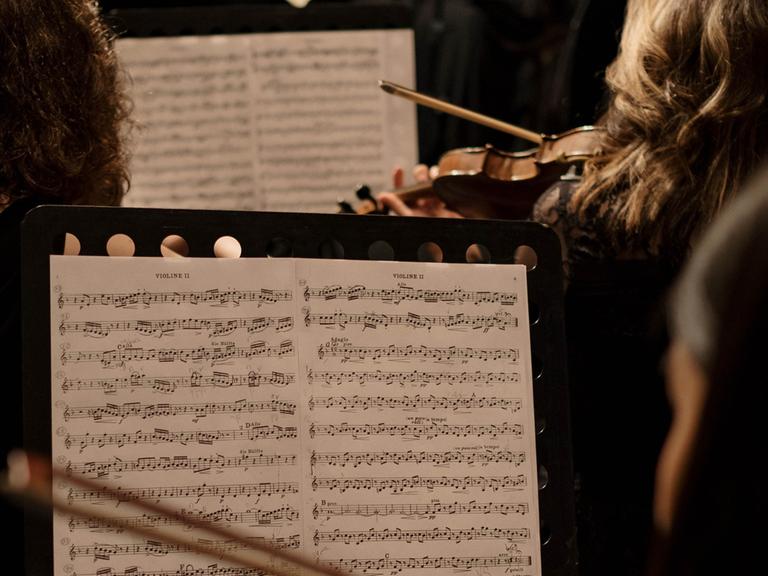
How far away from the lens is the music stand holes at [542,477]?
1.01 metres

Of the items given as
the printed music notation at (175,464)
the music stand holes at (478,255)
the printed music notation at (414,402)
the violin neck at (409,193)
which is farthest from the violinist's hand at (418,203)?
the printed music notation at (175,464)

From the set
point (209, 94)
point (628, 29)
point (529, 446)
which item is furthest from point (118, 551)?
point (209, 94)

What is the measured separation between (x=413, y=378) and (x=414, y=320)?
0.19 ft

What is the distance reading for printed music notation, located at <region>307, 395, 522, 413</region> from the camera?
97 centimetres

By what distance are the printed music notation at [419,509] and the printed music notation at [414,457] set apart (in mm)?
40

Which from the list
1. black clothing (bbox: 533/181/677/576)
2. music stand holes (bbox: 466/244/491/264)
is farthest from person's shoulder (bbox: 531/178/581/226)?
music stand holes (bbox: 466/244/491/264)

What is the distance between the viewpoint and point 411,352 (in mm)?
998

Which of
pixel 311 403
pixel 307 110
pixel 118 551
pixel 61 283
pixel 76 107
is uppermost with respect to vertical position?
pixel 307 110

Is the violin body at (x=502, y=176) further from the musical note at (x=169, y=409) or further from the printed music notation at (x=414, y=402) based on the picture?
the musical note at (x=169, y=409)

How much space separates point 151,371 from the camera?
0.93 metres

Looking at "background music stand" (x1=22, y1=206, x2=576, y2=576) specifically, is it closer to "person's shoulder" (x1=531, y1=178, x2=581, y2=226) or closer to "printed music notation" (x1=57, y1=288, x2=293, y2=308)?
"printed music notation" (x1=57, y1=288, x2=293, y2=308)

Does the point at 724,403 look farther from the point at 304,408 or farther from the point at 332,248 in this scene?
the point at 332,248

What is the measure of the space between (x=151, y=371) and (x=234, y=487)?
132 millimetres

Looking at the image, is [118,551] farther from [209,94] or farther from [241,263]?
[209,94]
